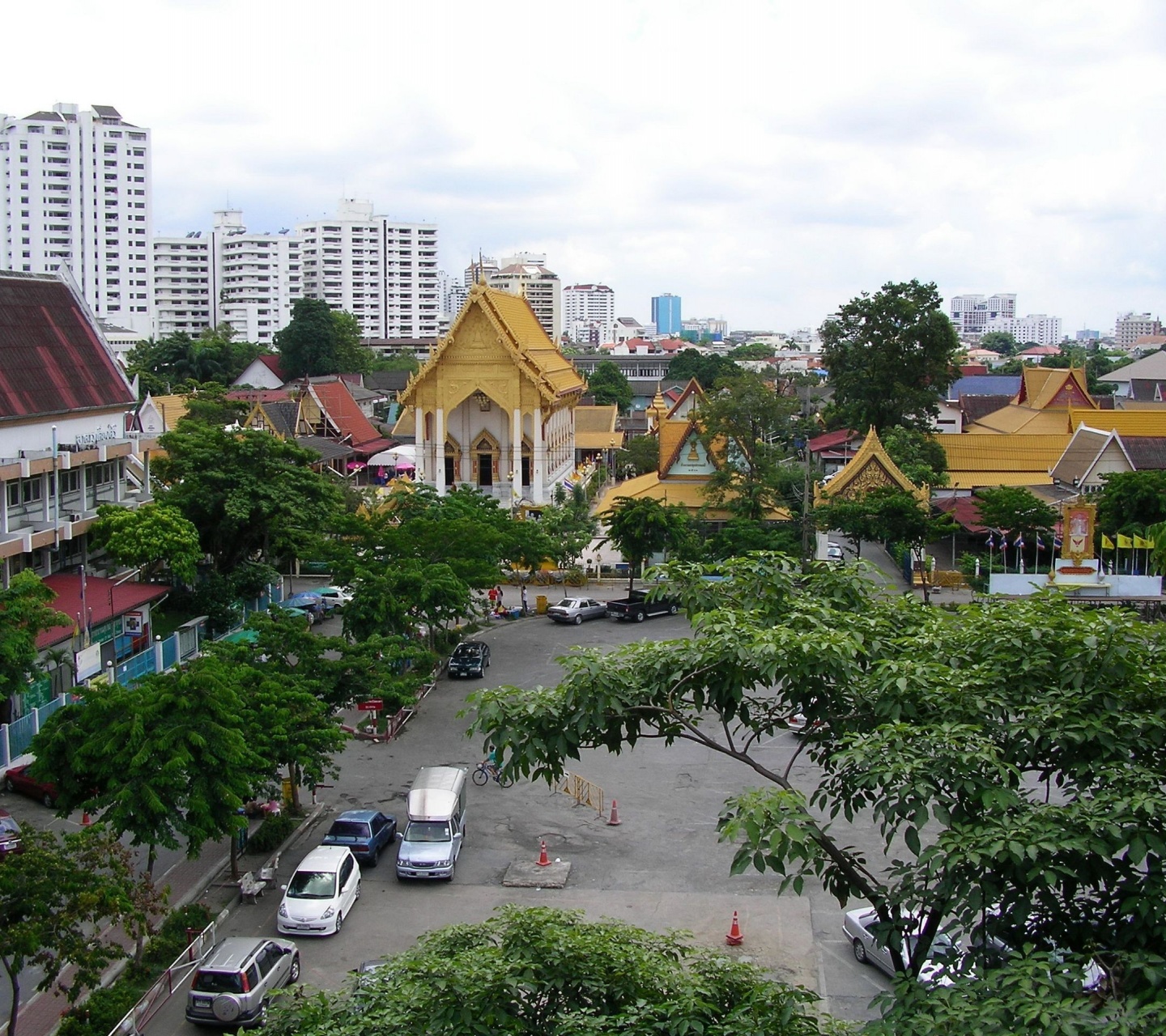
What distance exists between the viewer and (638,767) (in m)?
24.3

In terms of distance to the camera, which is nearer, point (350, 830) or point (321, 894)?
point (321, 894)

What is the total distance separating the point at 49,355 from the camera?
100 ft

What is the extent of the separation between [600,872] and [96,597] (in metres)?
14.8

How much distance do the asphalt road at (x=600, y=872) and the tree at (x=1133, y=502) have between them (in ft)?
60.3

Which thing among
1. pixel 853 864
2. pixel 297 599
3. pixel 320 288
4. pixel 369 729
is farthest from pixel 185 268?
pixel 853 864

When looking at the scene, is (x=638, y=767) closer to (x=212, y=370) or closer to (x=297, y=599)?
(x=297, y=599)

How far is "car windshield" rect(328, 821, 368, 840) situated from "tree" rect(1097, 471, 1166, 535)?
26455 millimetres

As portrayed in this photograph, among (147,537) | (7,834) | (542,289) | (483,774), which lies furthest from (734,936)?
(542,289)

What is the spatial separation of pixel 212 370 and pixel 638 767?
236 ft

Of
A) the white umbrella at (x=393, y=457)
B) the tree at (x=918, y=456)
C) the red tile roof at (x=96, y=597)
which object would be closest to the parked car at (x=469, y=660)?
the red tile roof at (x=96, y=597)

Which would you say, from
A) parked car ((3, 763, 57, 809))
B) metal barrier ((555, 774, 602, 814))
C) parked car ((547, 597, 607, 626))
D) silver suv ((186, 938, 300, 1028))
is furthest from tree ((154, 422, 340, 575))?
silver suv ((186, 938, 300, 1028))

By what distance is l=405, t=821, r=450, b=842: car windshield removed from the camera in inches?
771

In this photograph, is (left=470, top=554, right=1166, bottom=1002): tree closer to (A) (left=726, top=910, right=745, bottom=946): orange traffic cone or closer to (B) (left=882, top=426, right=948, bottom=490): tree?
(A) (left=726, top=910, right=745, bottom=946): orange traffic cone

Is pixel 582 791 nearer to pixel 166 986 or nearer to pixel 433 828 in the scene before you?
pixel 433 828
